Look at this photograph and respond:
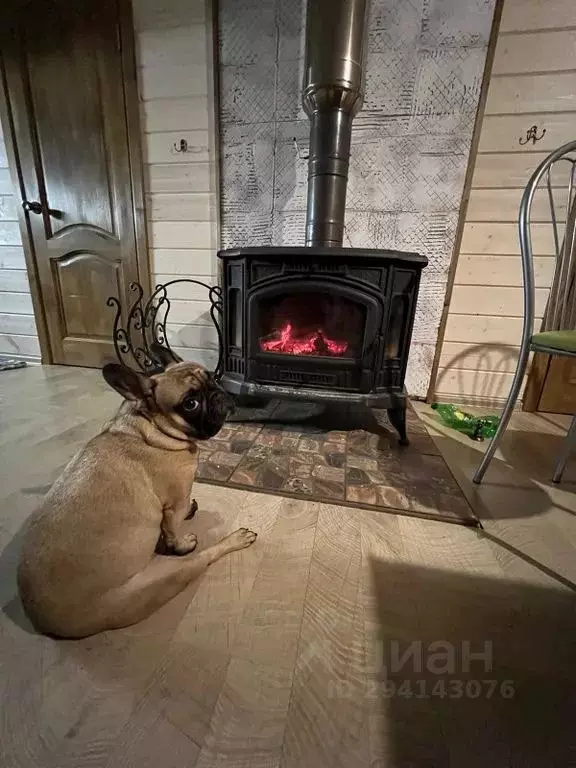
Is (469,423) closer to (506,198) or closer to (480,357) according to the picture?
(480,357)

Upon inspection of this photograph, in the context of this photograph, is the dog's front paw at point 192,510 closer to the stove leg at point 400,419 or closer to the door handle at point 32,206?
the stove leg at point 400,419

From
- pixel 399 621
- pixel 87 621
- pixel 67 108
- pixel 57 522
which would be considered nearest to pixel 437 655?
pixel 399 621

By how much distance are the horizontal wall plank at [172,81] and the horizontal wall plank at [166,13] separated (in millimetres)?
205

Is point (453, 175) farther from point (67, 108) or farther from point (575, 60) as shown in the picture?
point (67, 108)

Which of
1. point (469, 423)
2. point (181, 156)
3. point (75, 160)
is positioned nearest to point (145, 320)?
point (181, 156)

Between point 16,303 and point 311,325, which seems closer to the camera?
point 311,325

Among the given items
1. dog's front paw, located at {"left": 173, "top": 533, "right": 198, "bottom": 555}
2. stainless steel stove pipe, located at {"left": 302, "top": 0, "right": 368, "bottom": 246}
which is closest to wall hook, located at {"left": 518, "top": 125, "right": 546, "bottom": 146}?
stainless steel stove pipe, located at {"left": 302, "top": 0, "right": 368, "bottom": 246}

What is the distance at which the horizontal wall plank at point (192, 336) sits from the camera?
236 cm

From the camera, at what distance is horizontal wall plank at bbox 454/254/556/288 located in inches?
73.7

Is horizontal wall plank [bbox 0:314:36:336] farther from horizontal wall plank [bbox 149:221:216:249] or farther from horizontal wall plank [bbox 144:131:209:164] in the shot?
horizontal wall plank [bbox 144:131:209:164]

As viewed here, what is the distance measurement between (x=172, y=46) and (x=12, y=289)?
214 centimetres

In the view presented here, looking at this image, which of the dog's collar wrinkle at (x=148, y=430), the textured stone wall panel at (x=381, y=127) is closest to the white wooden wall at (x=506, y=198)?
the textured stone wall panel at (x=381, y=127)

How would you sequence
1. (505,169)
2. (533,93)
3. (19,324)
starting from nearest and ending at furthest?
(533,93), (505,169), (19,324)

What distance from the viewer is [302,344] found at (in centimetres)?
170
